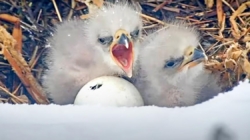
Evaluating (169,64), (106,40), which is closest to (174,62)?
(169,64)

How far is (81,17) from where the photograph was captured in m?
1.34

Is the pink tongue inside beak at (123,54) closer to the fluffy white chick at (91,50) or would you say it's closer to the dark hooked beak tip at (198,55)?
the fluffy white chick at (91,50)

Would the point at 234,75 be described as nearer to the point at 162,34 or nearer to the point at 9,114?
the point at 162,34

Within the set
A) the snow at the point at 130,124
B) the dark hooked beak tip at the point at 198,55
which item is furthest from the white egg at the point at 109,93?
the dark hooked beak tip at the point at 198,55

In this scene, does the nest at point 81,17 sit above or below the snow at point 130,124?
above

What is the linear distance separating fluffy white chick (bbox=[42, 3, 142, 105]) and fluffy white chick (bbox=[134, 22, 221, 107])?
35 mm

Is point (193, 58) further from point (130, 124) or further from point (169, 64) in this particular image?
point (130, 124)

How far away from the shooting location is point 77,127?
128 cm

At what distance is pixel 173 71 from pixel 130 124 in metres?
0.14

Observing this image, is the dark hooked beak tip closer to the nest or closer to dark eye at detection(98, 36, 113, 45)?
the nest

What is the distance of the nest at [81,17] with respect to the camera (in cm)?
134

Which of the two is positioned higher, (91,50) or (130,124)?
(91,50)

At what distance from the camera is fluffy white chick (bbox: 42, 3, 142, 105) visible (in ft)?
4.32

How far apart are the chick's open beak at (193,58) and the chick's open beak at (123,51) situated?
0.10 meters
